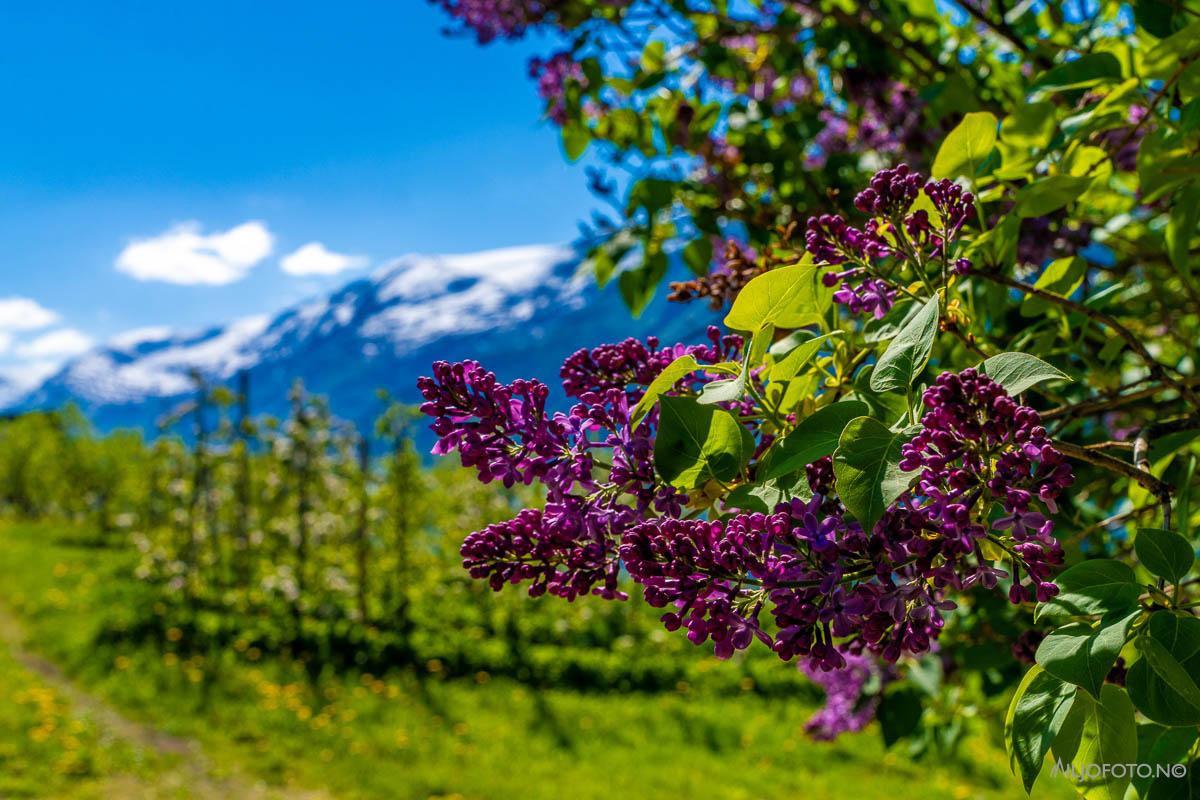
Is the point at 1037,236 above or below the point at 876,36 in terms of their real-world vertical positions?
below

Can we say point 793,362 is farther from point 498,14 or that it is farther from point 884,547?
point 498,14

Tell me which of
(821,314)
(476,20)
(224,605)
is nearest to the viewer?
(821,314)

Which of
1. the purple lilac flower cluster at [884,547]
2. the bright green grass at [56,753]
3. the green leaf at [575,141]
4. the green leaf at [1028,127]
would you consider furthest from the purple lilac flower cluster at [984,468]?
the bright green grass at [56,753]

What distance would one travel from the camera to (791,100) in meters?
3.50

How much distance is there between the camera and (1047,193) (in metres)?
1.20

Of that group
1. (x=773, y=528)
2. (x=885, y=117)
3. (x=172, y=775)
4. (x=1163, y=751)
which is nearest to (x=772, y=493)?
(x=773, y=528)

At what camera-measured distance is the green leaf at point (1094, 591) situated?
776mm

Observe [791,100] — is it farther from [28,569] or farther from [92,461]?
[92,461]

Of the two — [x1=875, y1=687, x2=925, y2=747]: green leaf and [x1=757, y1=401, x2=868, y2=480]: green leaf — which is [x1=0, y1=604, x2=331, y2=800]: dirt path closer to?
[x1=875, y1=687, x2=925, y2=747]: green leaf

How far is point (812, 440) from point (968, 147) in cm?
58

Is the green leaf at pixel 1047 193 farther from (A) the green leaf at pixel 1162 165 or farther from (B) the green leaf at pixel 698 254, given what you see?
(B) the green leaf at pixel 698 254

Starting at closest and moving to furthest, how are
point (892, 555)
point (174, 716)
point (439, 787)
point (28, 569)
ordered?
point (892, 555), point (439, 787), point (174, 716), point (28, 569)

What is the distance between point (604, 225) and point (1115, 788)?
6.33ft

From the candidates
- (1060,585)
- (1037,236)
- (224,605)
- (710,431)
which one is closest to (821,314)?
(710,431)
